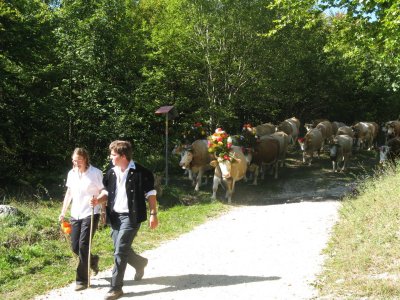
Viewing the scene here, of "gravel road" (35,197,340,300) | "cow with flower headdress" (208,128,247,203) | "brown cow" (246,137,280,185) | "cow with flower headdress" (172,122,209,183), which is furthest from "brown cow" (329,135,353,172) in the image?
"gravel road" (35,197,340,300)

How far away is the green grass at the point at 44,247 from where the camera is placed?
6.82 metres

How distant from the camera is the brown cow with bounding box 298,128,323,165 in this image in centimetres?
2158

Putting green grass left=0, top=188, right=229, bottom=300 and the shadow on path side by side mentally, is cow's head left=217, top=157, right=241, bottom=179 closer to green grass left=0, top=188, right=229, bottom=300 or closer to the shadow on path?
green grass left=0, top=188, right=229, bottom=300

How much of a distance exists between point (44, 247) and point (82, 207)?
2.60 meters

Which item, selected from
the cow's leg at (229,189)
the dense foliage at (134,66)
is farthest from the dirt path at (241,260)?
the dense foliage at (134,66)

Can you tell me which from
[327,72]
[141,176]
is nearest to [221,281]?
[141,176]

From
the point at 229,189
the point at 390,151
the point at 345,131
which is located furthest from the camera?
the point at 345,131

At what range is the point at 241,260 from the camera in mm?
7492

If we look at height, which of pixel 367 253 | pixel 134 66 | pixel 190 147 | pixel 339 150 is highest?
pixel 134 66

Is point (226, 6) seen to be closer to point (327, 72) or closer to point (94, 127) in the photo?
point (94, 127)

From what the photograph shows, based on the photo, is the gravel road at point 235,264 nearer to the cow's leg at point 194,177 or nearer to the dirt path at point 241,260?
the dirt path at point 241,260

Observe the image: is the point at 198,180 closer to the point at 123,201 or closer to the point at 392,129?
the point at 123,201

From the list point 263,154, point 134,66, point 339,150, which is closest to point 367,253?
point 263,154

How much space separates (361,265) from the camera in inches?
239
